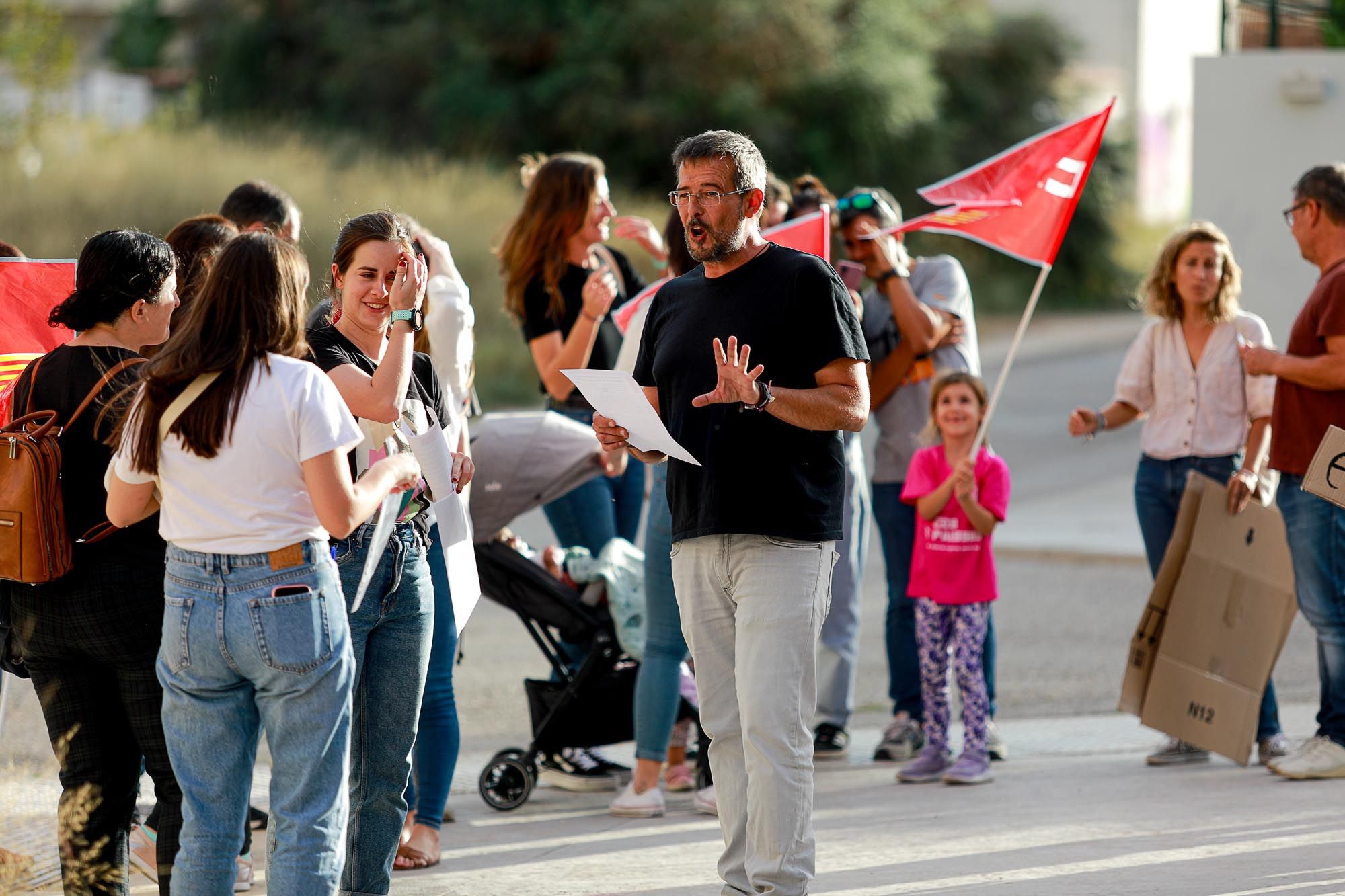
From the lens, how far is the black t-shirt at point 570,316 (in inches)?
250

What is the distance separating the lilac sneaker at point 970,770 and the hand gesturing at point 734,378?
2626 millimetres

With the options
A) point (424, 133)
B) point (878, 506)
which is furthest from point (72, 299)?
point (424, 133)

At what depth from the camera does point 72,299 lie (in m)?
4.15

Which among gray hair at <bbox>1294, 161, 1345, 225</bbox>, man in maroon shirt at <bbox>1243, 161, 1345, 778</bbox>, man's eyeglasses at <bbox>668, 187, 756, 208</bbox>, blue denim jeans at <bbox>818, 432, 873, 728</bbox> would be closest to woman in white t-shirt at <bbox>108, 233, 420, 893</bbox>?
man's eyeglasses at <bbox>668, 187, 756, 208</bbox>

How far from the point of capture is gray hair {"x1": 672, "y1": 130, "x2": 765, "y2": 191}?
4344mm

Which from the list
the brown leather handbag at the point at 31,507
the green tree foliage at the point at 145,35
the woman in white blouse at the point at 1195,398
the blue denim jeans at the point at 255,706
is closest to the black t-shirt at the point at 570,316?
the woman in white blouse at the point at 1195,398

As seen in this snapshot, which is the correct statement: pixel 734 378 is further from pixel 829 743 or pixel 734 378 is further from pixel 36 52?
pixel 36 52

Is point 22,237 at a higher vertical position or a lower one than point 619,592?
higher

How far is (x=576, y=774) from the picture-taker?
6320 mm

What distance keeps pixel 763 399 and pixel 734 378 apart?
0.11m

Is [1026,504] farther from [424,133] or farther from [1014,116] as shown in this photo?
[1014,116]

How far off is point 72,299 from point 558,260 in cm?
246

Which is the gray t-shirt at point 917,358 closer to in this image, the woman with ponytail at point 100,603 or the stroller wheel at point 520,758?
the stroller wheel at point 520,758

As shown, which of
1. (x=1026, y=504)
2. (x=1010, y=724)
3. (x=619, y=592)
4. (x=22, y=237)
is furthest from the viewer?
(x=22, y=237)
